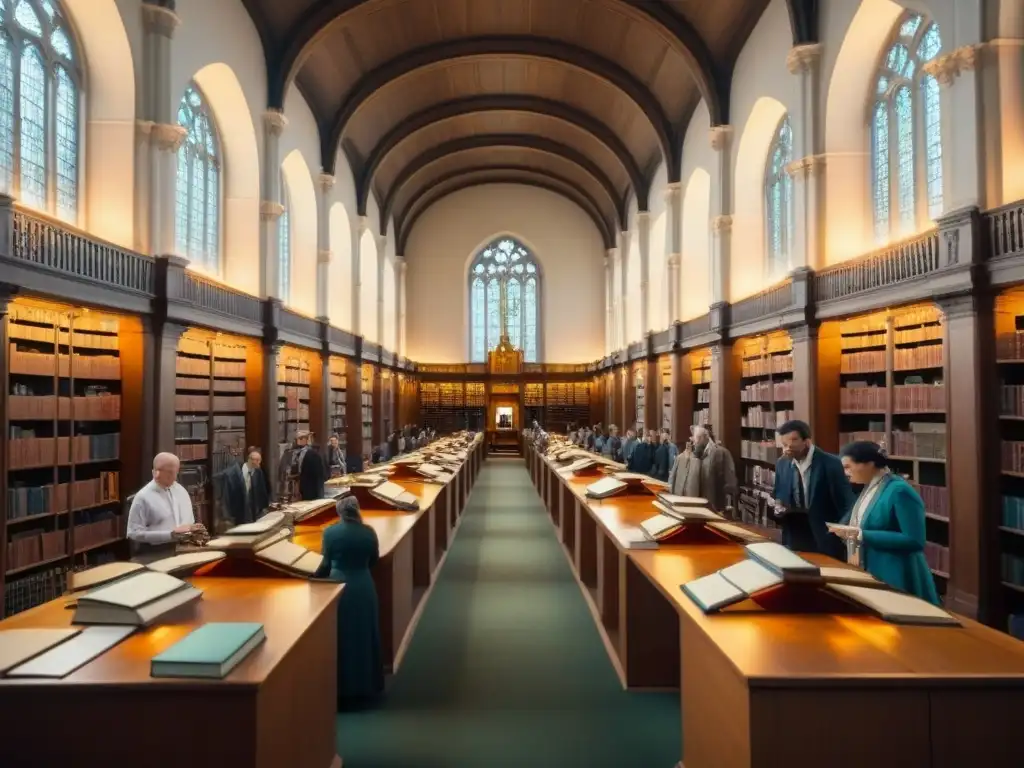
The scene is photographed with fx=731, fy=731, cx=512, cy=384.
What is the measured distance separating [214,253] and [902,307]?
10.8 metres

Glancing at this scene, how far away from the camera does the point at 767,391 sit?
39.7 ft

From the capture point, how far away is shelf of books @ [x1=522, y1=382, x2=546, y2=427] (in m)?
29.1

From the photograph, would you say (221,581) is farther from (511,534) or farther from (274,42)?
(274,42)

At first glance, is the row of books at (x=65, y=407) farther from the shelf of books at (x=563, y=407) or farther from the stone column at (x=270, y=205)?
the shelf of books at (x=563, y=407)

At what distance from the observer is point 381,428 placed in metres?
22.0

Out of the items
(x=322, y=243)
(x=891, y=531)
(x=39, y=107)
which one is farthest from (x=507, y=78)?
(x=891, y=531)

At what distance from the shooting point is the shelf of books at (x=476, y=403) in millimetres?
29094

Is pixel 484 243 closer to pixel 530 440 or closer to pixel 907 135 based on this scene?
pixel 530 440

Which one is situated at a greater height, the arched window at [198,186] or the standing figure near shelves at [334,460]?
the arched window at [198,186]

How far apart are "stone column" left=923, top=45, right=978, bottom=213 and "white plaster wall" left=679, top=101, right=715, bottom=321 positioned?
9.66 m

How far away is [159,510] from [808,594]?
4.04m

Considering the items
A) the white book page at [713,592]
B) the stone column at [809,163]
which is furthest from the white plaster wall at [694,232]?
the white book page at [713,592]

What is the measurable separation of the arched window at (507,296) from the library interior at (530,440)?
356 inches

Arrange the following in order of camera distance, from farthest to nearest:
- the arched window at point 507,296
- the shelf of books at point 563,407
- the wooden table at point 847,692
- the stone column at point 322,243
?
the arched window at point 507,296 < the shelf of books at point 563,407 < the stone column at point 322,243 < the wooden table at point 847,692
